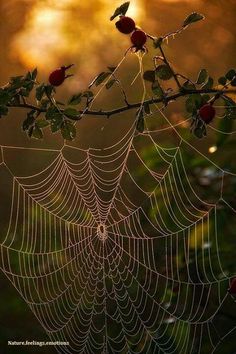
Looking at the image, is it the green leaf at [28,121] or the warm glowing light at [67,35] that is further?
the warm glowing light at [67,35]

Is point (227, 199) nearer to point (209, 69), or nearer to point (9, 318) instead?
point (9, 318)

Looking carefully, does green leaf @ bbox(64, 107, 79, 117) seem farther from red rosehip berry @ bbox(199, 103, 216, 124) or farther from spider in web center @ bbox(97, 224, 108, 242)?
spider in web center @ bbox(97, 224, 108, 242)

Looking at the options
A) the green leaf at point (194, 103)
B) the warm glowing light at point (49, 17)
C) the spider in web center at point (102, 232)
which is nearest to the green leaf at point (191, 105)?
the green leaf at point (194, 103)

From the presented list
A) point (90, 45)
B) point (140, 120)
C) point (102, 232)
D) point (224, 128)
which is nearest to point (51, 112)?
point (140, 120)

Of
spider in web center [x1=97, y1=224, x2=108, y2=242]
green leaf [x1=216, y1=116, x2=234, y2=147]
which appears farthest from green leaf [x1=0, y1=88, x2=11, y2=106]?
spider in web center [x1=97, y1=224, x2=108, y2=242]

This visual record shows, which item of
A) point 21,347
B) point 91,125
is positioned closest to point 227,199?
point 21,347

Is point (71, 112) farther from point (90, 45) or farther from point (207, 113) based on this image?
point (90, 45)

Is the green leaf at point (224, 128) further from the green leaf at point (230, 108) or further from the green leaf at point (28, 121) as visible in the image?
the green leaf at point (28, 121)
